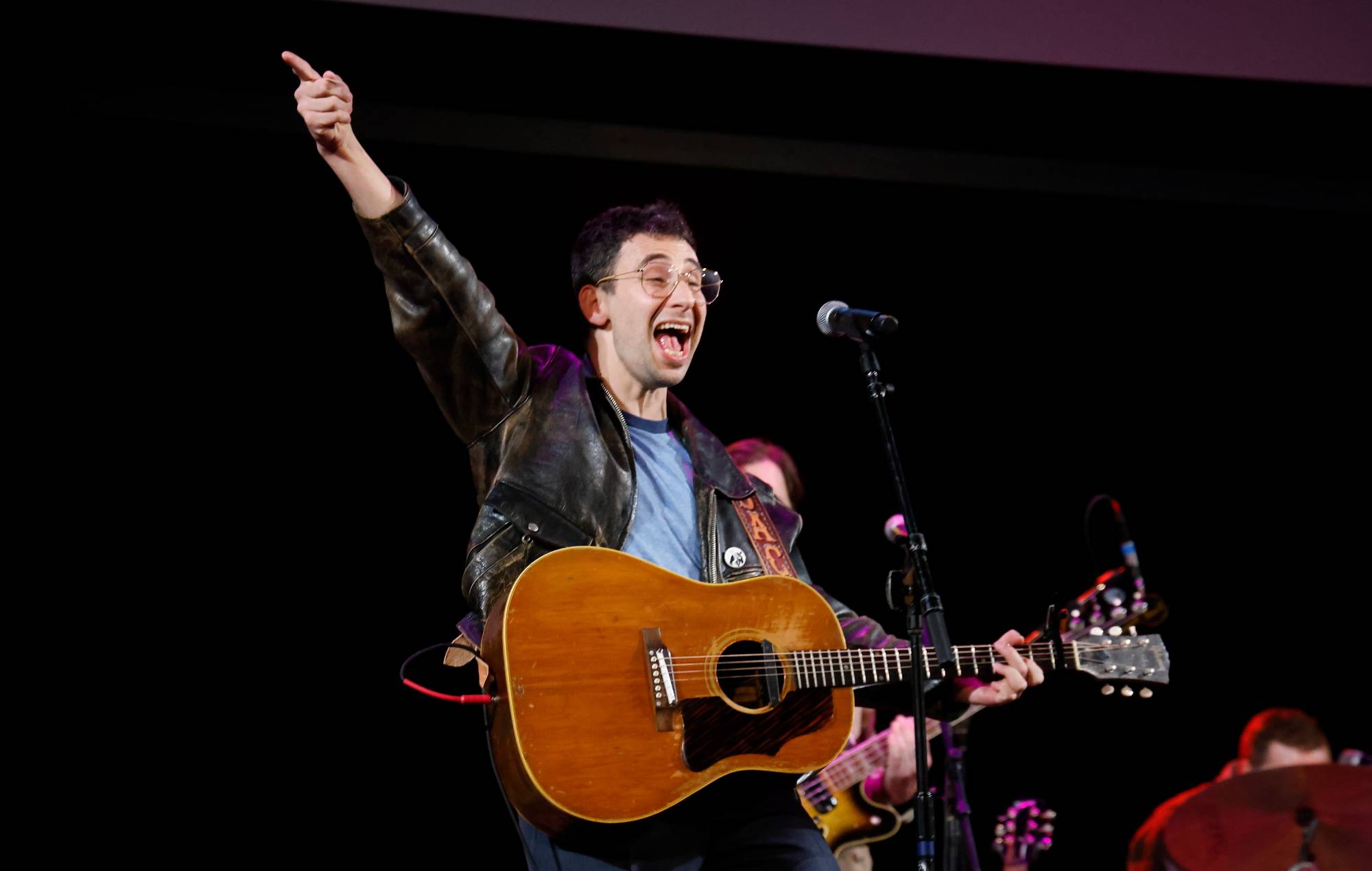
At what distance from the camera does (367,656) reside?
4.93 m

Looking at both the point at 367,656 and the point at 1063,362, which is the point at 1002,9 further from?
the point at 367,656

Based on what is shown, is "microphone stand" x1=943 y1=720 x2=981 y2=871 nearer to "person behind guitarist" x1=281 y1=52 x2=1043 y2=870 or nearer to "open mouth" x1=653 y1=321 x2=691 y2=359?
"person behind guitarist" x1=281 y1=52 x2=1043 y2=870

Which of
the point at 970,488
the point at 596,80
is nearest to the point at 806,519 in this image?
the point at 970,488

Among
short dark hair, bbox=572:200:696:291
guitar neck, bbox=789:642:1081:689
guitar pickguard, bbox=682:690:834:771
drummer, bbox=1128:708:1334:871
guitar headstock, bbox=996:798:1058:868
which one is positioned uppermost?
short dark hair, bbox=572:200:696:291

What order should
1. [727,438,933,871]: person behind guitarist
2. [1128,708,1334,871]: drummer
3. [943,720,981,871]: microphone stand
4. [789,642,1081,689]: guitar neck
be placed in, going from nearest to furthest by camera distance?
1. [789,642,1081,689]: guitar neck
2. [943,720,981,871]: microphone stand
3. [727,438,933,871]: person behind guitarist
4. [1128,708,1334,871]: drummer

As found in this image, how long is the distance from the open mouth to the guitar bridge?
0.93 metres

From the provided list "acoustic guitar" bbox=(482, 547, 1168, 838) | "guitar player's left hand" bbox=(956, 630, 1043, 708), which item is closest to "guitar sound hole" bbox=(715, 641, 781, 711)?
"acoustic guitar" bbox=(482, 547, 1168, 838)

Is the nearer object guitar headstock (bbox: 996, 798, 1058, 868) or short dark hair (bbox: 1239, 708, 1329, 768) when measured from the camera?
guitar headstock (bbox: 996, 798, 1058, 868)

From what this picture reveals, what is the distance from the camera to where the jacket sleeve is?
110 inches

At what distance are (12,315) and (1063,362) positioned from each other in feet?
17.3

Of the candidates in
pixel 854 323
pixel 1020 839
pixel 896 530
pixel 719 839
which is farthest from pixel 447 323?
pixel 1020 839

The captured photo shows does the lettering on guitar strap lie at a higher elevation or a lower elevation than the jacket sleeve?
lower

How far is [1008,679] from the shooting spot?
2957mm

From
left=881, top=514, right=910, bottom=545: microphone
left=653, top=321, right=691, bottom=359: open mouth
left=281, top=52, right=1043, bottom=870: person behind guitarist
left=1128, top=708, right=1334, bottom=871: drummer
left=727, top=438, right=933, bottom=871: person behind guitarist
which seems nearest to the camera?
left=281, top=52, right=1043, bottom=870: person behind guitarist
